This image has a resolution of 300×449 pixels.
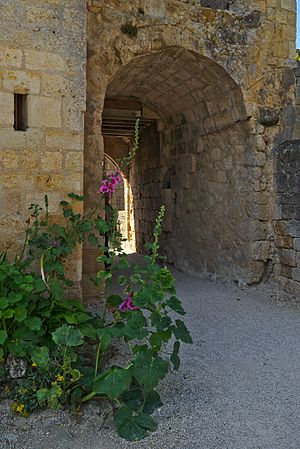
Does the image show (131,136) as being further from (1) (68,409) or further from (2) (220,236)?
(1) (68,409)

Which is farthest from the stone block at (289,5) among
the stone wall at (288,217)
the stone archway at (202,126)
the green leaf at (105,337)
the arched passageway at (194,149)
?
the green leaf at (105,337)

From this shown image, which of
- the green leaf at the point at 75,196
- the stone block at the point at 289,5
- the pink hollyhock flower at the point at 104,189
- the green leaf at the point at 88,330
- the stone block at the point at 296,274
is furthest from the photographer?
the stone block at the point at 289,5

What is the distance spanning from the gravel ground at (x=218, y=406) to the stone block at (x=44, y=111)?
6.52ft

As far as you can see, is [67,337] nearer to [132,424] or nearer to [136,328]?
[136,328]

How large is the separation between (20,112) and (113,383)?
→ 2.19m

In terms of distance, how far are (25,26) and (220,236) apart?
3.54m

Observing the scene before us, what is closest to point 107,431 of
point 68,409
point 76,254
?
point 68,409

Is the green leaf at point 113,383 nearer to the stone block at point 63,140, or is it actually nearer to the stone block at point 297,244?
the stone block at point 63,140

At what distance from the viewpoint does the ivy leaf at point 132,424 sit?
86.3 inches

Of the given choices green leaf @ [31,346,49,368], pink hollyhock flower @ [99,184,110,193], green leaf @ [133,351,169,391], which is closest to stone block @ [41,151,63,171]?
pink hollyhock flower @ [99,184,110,193]

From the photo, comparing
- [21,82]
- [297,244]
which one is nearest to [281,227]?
[297,244]

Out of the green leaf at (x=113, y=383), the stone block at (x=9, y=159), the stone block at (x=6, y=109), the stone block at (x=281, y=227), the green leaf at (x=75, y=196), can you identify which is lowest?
the green leaf at (x=113, y=383)

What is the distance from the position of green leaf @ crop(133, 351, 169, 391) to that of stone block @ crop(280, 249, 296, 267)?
265 centimetres

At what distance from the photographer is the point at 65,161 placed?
3.49 m
